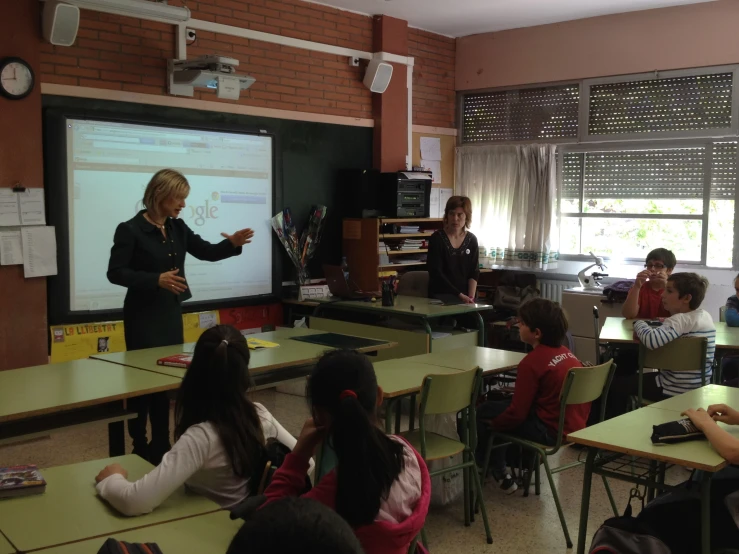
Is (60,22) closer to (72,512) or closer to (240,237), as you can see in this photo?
(240,237)

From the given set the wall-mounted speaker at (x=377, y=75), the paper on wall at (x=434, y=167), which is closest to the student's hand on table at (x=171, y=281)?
the wall-mounted speaker at (x=377, y=75)

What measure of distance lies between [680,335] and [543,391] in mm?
1186

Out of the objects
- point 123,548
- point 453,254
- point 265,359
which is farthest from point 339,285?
point 123,548

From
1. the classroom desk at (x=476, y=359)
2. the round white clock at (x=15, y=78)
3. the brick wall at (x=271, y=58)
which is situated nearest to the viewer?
the classroom desk at (x=476, y=359)

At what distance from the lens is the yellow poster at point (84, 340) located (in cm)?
530

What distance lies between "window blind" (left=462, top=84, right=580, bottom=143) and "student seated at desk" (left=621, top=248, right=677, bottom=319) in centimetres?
272

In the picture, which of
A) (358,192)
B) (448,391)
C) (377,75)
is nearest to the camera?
(448,391)

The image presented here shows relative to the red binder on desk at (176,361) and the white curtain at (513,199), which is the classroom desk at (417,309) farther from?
the white curtain at (513,199)

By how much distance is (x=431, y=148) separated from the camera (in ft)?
26.7

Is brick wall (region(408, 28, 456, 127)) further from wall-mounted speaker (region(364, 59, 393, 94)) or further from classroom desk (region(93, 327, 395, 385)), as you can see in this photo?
classroom desk (region(93, 327, 395, 385))

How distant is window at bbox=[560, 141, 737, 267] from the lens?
22.5 feet

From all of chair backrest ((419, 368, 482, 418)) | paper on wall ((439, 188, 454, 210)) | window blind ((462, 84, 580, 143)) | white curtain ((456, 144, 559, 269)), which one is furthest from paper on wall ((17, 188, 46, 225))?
window blind ((462, 84, 580, 143))

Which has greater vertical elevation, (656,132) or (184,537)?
(656,132)

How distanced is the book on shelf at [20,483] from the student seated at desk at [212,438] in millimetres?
150
